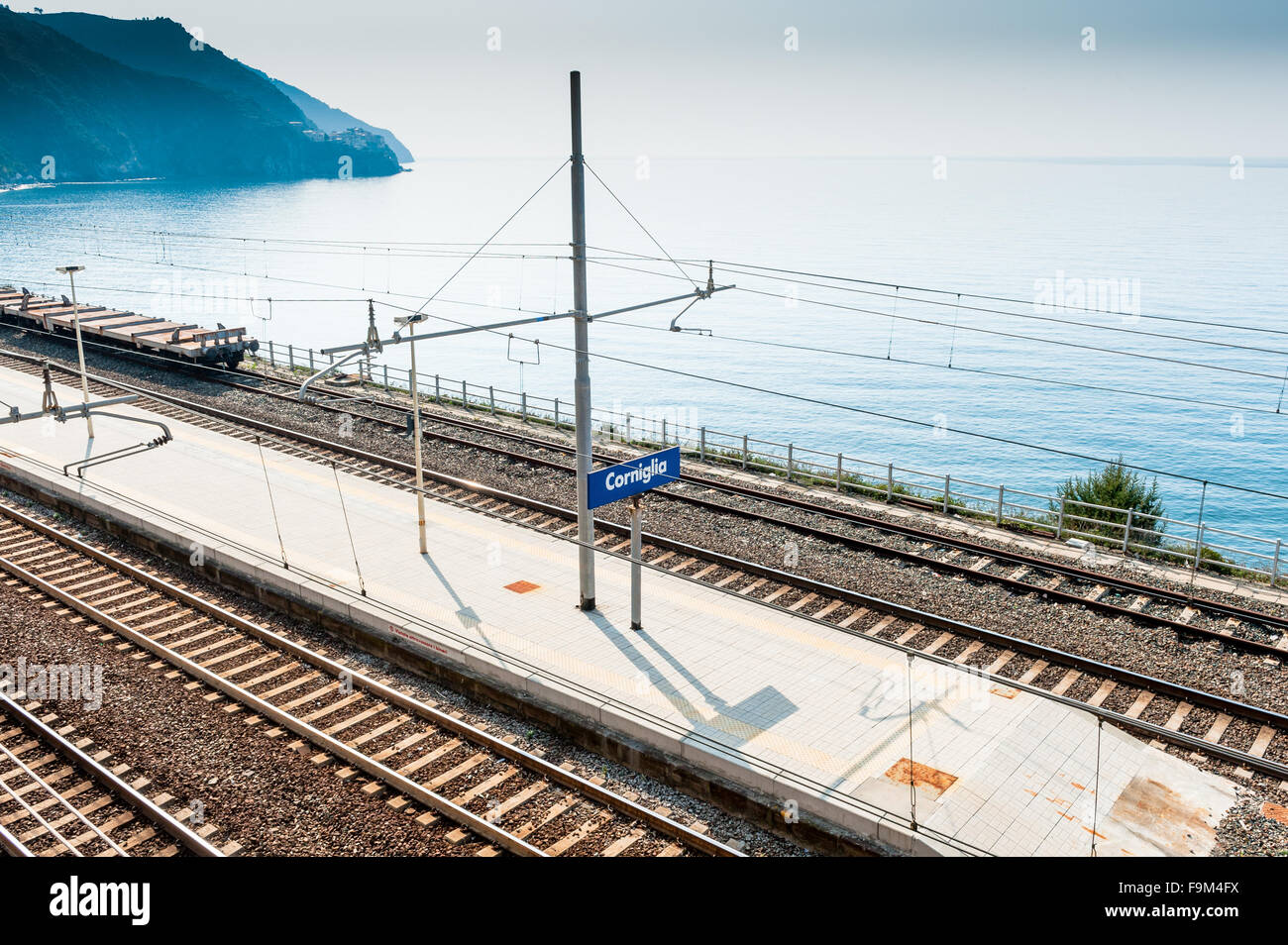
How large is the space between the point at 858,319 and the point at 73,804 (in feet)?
269

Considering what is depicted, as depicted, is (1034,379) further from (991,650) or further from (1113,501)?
(991,650)

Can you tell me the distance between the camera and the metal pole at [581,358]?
1487 cm

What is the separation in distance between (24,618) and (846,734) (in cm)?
1406

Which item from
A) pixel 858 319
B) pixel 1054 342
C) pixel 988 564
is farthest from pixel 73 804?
pixel 858 319

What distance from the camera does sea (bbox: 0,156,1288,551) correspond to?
51.7m

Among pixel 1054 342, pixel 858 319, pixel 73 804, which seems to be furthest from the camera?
pixel 858 319

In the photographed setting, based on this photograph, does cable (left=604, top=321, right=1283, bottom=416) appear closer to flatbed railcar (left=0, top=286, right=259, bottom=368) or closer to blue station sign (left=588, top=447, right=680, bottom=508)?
blue station sign (left=588, top=447, right=680, bottom=508)

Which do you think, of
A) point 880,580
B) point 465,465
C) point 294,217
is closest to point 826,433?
point 465,465

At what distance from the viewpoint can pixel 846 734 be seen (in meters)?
13.3

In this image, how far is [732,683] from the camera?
48.0ft

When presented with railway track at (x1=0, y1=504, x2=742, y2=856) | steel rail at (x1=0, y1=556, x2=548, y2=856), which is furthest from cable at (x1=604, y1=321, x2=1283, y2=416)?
steel rail at (x1=0, y1=556, x2=548, y2=856)

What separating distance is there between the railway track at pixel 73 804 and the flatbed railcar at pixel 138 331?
24.2m

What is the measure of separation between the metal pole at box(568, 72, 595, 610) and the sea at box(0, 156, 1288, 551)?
3659 mm
